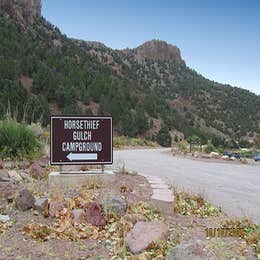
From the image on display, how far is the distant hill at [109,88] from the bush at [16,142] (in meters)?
25.4

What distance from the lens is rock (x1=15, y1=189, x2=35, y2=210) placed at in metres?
7.80

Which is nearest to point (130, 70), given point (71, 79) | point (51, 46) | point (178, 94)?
point (178, 94)

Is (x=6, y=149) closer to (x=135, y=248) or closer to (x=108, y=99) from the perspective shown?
(x=135, y=248)

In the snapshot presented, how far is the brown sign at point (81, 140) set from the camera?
10008 mm

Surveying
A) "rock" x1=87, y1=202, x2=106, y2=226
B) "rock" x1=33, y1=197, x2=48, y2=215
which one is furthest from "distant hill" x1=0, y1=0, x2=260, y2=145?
"rock" x1=87, y1=202, x2=106, y2=226

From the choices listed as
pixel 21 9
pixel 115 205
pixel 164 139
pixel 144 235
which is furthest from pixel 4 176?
pixel 21 9

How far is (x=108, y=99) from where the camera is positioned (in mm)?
65000

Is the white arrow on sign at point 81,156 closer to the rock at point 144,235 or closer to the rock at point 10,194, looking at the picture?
the rock at point 10,194

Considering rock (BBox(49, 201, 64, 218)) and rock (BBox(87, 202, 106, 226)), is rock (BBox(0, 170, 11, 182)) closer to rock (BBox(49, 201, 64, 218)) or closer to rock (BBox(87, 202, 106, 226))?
rock (BBox(49, 201, 64, 218))

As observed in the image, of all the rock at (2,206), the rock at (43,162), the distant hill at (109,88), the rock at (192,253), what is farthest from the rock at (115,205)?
the distant hill at (109,88)

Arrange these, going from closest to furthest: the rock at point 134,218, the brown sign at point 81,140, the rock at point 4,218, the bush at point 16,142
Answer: the rock at point 134,218 < the rock at point 4,218 < the brown sign at point 81,140 < the bush at point 16,142

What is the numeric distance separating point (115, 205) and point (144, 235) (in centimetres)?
121

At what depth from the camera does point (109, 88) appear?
69250 mm
